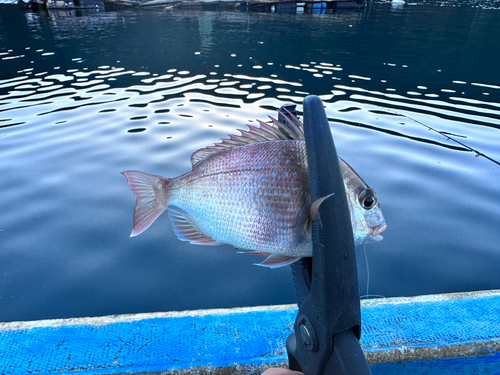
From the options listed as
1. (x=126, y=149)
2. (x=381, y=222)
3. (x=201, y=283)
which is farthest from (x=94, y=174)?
(x=381, y=222)

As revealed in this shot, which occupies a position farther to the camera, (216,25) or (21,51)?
(216,25)

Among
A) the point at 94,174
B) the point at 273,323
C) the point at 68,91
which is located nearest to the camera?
the point at 273,323

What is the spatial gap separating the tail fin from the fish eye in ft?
2.06

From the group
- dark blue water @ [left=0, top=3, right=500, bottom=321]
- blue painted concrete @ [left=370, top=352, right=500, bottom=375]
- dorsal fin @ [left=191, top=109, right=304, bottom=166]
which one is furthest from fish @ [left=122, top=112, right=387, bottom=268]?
dark blue water @ [left=0, top=3, right=500, bottom=321]

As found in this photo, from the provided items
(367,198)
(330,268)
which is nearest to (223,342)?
(330,268)

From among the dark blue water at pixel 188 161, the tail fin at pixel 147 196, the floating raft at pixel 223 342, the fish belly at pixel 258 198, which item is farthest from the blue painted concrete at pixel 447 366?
the tail fin at pixel 147 196

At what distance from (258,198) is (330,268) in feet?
0.89

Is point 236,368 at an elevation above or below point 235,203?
below

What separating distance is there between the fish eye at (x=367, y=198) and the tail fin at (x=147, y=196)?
0.63 metres

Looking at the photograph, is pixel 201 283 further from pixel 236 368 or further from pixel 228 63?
pixel 228 63

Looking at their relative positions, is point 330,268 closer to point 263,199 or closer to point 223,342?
point 263,199

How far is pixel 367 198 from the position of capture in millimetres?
923

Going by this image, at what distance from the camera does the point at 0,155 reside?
19.3ft

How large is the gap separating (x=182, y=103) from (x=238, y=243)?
27.3 ft
